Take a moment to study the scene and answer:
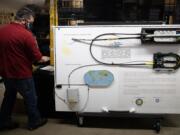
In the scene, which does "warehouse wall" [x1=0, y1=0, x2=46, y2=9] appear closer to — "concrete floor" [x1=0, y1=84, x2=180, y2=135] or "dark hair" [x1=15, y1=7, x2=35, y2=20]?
"dark hair" [x1=15, y1=7, x2=35, y2=20]

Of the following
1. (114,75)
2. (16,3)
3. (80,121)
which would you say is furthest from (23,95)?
(16,3)

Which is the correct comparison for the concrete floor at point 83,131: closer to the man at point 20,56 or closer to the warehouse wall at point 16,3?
the man at point 20,56

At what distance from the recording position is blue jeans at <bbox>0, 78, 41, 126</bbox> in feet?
10.5

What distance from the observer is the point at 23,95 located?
10.7ft

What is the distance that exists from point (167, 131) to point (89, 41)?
55.2 inches

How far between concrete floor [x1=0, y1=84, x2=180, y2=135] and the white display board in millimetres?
242

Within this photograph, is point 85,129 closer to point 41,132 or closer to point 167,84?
point 41,132

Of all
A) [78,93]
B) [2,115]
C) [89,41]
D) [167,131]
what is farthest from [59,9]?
[167,131]

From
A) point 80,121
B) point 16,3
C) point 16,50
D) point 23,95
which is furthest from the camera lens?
point 16,3

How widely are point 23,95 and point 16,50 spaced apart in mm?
525

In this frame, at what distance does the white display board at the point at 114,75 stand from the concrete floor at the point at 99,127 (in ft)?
0.79

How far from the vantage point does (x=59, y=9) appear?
386 centimetres

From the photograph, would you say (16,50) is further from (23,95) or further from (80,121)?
(80,121)

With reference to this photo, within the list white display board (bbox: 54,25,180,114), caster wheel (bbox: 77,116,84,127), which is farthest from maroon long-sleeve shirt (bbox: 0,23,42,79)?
caster wheel (bbox: 77,116,84,127)
